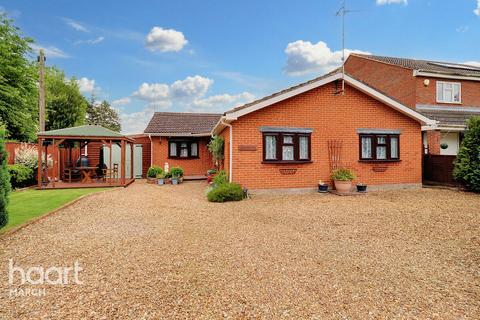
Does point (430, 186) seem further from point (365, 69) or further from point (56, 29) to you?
point (56, 29)

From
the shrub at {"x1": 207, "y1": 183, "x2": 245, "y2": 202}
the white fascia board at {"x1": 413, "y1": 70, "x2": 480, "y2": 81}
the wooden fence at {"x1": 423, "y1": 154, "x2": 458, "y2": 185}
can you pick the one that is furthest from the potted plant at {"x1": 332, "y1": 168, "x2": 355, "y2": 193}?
the white fascia board at {"x1": 413, "y1": 70, "x2": 480, "y2": 81}

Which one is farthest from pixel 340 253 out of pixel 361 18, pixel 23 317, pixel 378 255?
pixel 361 18

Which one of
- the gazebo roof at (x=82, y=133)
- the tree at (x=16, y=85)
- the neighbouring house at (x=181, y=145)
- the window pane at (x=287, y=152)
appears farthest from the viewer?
the tree at (x=16, y=85)

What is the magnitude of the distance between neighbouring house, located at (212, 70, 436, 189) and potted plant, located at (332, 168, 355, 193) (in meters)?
0.55

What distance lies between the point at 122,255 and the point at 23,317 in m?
1.82

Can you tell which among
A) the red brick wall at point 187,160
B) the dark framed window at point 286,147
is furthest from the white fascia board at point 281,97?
the red brick wall at point 187,160

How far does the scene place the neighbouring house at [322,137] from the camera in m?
10.9

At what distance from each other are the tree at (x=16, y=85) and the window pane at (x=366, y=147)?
25723mm

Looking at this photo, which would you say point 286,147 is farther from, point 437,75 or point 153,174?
point 437,75

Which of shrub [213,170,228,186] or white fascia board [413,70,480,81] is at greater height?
white fascia board [413,70,480,81]

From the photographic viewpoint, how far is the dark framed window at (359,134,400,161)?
12.3 meters

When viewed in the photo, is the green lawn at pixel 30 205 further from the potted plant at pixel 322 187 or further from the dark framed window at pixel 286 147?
the potted plant at pixel 322 187

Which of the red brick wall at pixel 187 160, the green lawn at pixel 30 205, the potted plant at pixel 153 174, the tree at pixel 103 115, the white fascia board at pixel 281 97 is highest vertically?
the tree at pixel 103 115

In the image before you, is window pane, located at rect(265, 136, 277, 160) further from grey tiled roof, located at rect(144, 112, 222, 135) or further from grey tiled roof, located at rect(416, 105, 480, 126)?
grey tiled roof, located at rect(416, 105, 480, 126)
